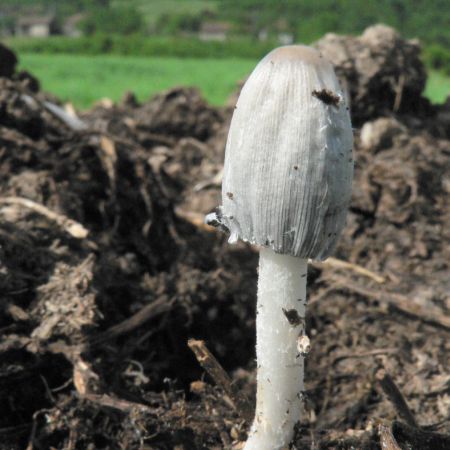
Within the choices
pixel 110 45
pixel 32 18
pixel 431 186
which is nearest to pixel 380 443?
pixel 431 186

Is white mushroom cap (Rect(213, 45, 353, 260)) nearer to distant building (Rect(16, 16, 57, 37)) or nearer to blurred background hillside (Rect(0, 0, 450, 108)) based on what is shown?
blurred background hillside (Rect(0, 0, 450, 108))

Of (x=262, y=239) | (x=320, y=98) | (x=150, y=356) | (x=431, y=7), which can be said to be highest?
(x=431, y=7)

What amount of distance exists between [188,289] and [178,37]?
43.7 meters

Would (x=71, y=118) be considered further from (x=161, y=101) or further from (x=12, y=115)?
(x=161, y=101)

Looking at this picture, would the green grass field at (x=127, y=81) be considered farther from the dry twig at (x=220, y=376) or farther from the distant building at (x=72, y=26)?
the distant building at (x=72, y=26)

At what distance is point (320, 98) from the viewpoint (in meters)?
1.59

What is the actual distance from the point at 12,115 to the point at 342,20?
35.9 meters

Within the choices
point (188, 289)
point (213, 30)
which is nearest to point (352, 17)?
point (213, 30)

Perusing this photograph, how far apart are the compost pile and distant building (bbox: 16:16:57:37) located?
51.6 metres

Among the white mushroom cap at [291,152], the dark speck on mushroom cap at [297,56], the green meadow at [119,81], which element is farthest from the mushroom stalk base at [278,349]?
the green meadow at [119,81]

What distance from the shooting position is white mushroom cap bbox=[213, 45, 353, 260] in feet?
5.17

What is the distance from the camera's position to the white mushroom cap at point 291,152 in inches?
62.1


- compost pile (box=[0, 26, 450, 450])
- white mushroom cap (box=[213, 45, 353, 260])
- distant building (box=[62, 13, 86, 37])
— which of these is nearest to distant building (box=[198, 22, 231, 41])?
distant building (box=[62, 13, 86, 37])

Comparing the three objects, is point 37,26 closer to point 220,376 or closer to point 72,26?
point 72,26
